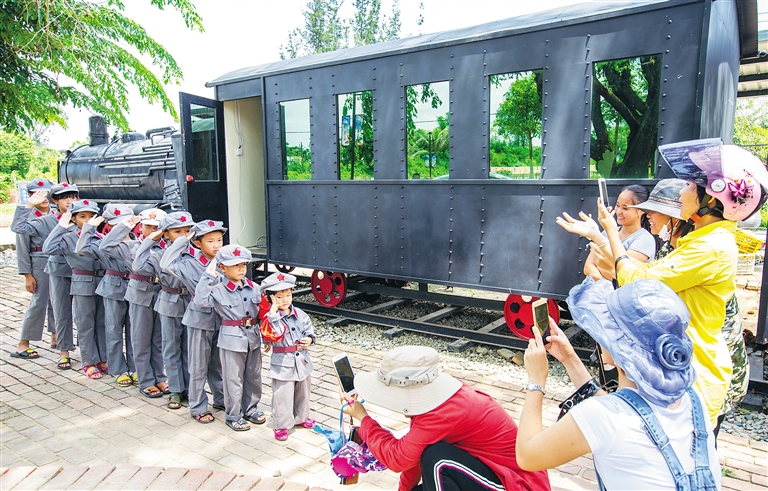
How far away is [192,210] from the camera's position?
8.04m

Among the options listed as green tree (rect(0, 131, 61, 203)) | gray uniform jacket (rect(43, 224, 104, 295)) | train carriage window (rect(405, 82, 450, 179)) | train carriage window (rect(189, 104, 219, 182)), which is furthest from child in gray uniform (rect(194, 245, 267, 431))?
green tree (rect(0, 131, 61, 203))

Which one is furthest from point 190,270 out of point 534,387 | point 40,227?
point 534,387

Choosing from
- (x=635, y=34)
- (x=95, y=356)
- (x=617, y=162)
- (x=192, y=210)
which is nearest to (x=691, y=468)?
(x=617, y=162)

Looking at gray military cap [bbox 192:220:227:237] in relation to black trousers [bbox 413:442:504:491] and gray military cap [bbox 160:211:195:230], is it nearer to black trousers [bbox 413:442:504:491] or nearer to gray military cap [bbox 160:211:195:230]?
gray military cap [bbox 160:211:195:230]

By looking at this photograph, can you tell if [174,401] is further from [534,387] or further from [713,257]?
[713,257]

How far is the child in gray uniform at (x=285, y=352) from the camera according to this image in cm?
404

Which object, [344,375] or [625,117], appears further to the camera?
[625,117]

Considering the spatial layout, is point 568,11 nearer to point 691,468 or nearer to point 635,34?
point 635,34

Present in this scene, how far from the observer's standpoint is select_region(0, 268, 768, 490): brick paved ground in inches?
137

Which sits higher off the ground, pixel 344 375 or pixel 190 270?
pixel 190 270

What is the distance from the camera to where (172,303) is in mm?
4719

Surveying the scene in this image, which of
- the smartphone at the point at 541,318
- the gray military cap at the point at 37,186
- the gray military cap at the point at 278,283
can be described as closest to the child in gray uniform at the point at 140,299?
the gray military cap at the point at 278,283

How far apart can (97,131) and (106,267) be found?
877 centimetres

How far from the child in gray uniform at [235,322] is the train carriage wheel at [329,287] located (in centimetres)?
351
